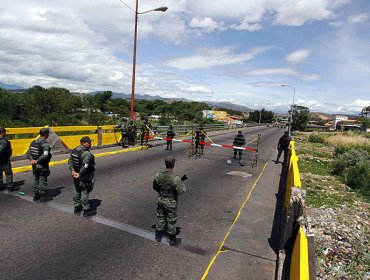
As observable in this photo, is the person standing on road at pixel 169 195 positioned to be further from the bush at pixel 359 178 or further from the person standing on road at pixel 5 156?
the bush at pixel 359 178

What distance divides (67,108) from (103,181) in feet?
214

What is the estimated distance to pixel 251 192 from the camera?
9477 mm

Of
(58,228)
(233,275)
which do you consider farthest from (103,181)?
(233,275)

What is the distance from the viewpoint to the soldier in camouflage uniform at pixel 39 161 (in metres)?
6.91

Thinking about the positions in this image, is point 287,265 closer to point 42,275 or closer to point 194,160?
point 42,275

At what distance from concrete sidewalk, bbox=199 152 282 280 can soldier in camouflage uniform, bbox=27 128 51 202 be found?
4.62 meters

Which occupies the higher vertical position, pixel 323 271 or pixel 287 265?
pixel 287 265

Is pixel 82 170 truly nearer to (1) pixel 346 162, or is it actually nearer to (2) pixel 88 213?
(2) pixel 88 213

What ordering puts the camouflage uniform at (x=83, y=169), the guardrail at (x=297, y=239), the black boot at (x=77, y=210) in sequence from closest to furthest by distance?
1. the guardrail at (x=297, y=239)
2. the camouflage uniform at (x=83, y=169)
3. the black boot at (x=77, y=210)

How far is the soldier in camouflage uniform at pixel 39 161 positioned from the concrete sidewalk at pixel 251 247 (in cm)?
462

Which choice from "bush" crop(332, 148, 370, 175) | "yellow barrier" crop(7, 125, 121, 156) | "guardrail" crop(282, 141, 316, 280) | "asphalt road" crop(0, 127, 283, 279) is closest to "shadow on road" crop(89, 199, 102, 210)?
"asphalt road" crop(0, 127, 283, 279)

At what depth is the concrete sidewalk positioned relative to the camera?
4.68 metres

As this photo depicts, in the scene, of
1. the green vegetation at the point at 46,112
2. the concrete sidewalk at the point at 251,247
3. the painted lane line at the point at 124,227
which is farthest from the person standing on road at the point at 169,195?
the green vegetation at the point at 46,112

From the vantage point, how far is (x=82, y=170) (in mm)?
6035
